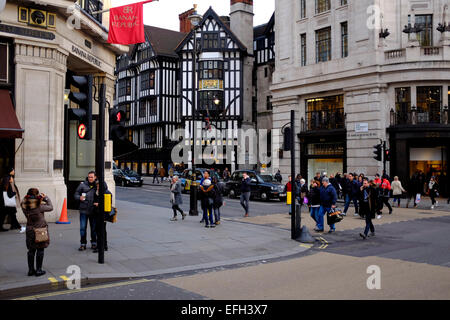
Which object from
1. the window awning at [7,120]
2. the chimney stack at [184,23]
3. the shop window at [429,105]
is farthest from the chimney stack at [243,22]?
the window awning at [7,120]

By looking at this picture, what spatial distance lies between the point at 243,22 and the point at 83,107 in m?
41.0

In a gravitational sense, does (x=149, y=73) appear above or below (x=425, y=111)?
above

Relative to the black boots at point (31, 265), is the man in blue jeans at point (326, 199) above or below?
above

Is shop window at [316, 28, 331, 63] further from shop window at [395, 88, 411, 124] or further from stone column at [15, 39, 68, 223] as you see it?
stone column at [15, 39, 68, 223]

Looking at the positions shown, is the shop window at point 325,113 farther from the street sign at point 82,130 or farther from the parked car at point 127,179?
the street sign at point 82,130

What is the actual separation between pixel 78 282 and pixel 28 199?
1.69m

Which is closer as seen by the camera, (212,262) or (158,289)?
(158,289)

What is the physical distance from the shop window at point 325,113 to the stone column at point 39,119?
20.4 m

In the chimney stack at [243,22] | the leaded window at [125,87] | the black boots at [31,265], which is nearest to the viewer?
the black boots at [31,265]

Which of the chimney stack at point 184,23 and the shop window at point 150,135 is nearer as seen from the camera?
the shop window at point 150,135

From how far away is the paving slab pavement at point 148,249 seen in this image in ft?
24.8

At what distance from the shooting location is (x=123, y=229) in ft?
40.2
